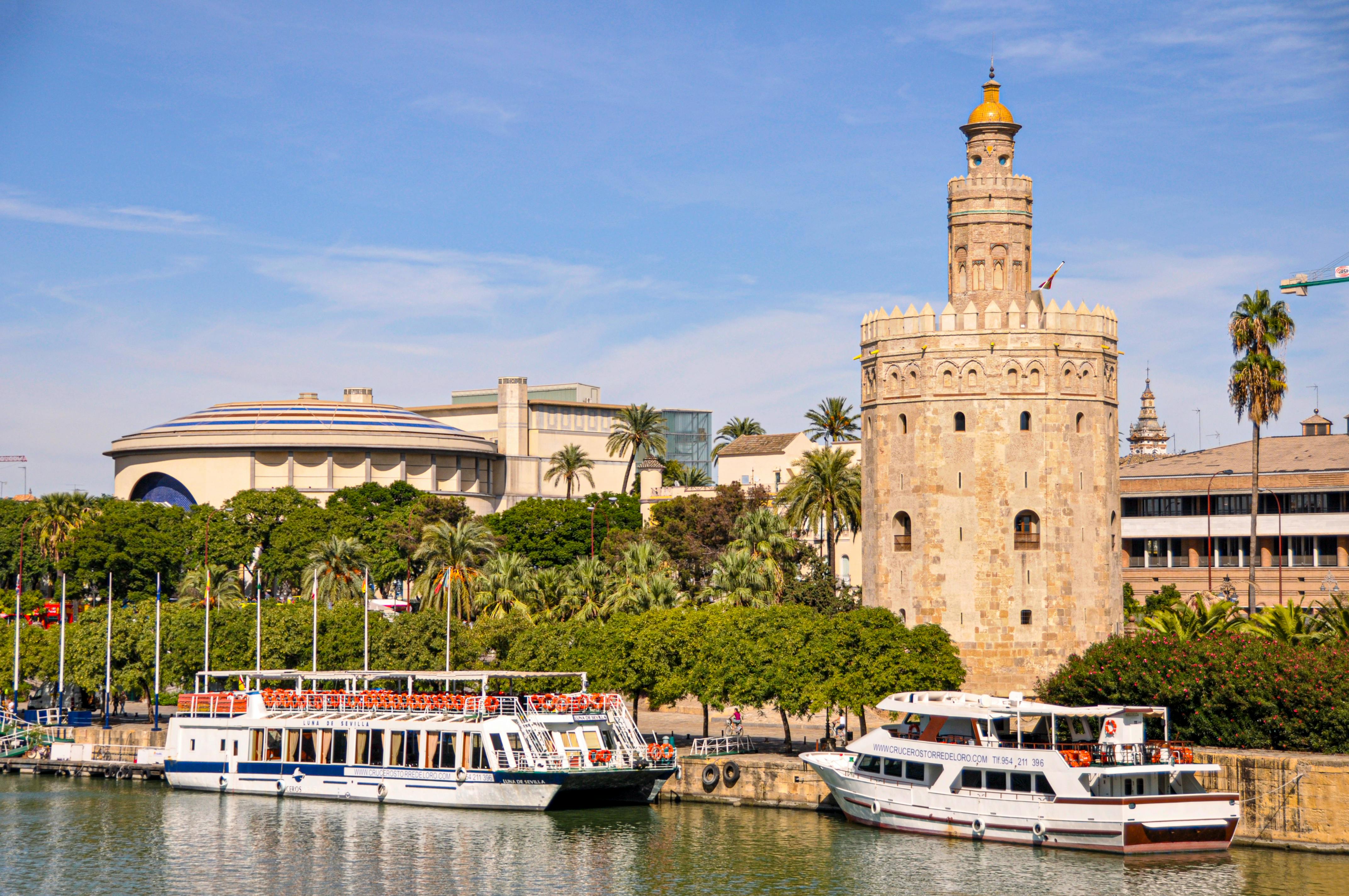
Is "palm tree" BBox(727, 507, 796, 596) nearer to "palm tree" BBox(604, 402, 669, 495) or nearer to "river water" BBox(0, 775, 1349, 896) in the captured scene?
"river water" BBox(0, 775, 1349, 896)

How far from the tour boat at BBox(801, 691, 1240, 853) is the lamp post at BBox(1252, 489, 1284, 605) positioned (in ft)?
138

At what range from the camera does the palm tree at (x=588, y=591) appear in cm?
7031

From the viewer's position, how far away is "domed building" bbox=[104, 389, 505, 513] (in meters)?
148

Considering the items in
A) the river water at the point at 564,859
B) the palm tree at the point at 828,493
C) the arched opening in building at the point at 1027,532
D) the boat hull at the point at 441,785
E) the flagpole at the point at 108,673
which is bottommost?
the river water at the point at 564,859

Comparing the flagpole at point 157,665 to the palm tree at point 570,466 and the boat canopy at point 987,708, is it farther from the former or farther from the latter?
the palm tree at point 570,466

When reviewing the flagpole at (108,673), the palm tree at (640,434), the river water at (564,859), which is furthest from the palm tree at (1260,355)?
the palm tree at (640,434)

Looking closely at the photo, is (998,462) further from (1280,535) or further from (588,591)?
(1280,535)

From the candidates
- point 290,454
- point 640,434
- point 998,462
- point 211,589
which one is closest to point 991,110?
point 998,462

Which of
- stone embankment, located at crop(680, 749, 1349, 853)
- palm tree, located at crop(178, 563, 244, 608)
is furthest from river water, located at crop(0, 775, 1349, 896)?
palm tree, located at crop(178, 563, 244, 608)

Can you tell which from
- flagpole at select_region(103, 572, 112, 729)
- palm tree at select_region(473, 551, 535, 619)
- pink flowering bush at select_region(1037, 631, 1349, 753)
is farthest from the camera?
palm tree at select_region(473, 551, 535, 619)

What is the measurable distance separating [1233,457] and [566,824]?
206 ft

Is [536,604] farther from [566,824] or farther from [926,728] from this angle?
[926,728]

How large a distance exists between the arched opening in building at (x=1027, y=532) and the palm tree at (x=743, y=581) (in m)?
13.4

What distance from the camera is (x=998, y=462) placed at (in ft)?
191
